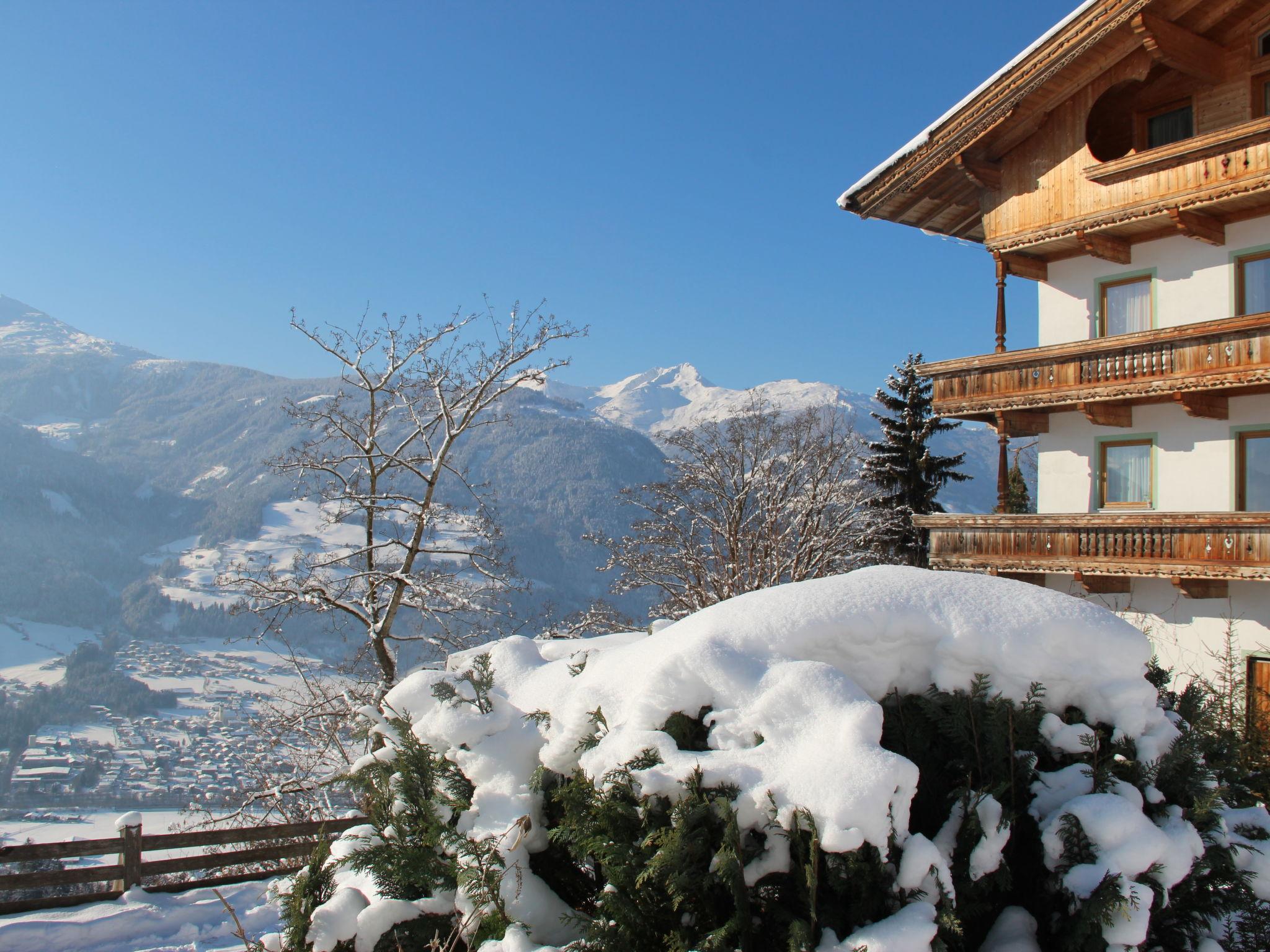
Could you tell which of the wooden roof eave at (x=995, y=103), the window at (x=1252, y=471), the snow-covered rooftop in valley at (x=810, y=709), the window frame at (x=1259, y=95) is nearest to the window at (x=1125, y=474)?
the window at (x=1252, y=471)

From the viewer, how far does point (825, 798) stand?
3.63 metres

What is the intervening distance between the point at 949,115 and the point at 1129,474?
328 inches

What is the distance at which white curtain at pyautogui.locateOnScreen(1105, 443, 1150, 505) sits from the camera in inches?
686

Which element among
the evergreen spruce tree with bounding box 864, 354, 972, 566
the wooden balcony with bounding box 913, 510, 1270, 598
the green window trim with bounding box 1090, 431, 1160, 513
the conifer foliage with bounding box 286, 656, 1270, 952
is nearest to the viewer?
the conifer foliage with bounding box 286, 656, 1270, 952

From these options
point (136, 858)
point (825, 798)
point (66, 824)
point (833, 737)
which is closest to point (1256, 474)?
point (833, 737)

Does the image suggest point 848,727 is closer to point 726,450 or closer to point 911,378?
point 726,450

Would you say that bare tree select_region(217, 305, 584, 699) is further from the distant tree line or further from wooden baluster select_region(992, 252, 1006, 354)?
the distant tree line

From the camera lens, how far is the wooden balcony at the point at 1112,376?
590 inches

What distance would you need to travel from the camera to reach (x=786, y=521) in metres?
32.6

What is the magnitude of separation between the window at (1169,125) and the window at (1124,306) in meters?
2.69

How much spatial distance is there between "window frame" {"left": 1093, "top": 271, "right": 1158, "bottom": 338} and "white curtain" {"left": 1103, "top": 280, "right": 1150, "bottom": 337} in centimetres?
2

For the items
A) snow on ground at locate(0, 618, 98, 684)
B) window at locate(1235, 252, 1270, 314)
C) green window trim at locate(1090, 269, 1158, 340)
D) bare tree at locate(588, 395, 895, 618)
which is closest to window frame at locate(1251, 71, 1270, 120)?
window at locate(1235, 252, 1270, 314)

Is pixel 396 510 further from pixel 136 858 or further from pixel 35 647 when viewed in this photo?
pixel 35 647

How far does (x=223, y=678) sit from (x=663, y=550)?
13424cm
